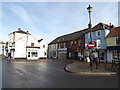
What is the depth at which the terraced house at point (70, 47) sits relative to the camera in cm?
3213

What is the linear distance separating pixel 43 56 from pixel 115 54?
25169 mm

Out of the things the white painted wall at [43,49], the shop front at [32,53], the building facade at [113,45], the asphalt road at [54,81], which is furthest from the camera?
the white painted wall at [43,49]

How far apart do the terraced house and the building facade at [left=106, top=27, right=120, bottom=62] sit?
27.2 feet

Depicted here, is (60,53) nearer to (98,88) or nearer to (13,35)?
(13,35)

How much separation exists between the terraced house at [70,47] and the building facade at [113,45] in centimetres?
829

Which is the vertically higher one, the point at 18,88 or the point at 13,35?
the point at 13,35

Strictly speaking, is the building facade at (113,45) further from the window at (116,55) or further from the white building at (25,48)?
the white building at (25,48)

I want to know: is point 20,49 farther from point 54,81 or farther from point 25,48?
point 54,81

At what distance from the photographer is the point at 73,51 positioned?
34.2 m

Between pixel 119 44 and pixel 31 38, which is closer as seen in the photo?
pixel 119 44

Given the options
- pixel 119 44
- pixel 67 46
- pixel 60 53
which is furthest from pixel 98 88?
pixel 60 53

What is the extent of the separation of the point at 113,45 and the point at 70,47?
1544 centimetres

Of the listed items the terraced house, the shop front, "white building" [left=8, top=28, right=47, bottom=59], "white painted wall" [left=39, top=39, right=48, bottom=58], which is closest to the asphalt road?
the terraced house

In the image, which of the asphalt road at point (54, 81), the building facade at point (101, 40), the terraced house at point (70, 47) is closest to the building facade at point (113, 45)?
the building facade at point (101, 40)
